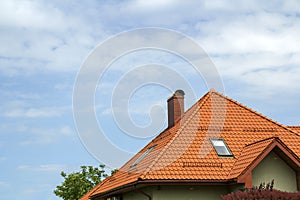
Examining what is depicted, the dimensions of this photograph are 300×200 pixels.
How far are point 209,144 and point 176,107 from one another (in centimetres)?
517

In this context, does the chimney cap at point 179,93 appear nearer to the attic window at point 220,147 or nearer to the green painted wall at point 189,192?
the attic window at point 220,147

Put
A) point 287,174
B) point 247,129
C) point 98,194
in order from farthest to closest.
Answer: point 98,194 < point 247,129 < point 287,174

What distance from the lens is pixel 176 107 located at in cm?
2475

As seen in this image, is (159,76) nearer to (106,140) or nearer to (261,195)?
(106,140)

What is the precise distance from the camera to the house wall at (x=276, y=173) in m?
18.2

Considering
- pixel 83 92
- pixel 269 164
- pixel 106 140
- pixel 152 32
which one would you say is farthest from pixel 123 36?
pixel 269 164

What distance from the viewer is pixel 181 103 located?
24.9 m

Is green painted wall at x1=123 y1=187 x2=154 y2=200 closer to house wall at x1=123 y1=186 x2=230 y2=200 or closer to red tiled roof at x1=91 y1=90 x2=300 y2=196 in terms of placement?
house wall at x1=123 y1=186 x2=230 y2=200

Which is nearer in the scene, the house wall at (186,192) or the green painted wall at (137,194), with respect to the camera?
the house wall at (186,192)

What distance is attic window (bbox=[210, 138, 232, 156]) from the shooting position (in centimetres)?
1944

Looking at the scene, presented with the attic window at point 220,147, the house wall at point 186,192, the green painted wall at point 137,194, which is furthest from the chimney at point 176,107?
the house wall at point 186,192

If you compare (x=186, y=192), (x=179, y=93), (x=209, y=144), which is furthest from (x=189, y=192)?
(x=179, y=93)

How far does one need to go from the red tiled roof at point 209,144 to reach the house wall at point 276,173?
611 mm

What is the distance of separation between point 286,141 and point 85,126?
8597 mm
